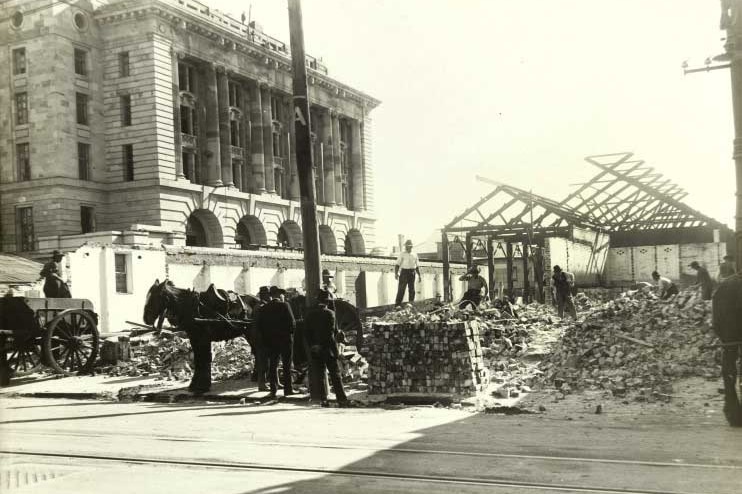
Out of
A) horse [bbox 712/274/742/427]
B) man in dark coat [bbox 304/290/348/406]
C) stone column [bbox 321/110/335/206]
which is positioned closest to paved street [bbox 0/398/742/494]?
horse [bbox 712/274/742/427]

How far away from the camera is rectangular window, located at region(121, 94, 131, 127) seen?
4444cm

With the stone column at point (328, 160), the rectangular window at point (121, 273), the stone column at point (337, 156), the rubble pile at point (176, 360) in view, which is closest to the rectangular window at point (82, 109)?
the rectangular window at point (121, 273)

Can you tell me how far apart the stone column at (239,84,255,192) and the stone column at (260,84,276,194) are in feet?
4.81

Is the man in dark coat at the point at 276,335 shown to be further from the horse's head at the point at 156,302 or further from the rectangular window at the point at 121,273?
the rectangular window at the point at 121,273

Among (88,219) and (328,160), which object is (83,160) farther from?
(328,160)

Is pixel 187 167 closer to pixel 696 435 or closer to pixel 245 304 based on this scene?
pixel 245 304

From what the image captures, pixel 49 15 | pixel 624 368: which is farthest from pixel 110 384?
pixel 49 15

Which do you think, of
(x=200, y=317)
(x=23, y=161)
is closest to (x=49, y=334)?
(x=200, y=317)

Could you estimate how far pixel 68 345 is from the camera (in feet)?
53.2

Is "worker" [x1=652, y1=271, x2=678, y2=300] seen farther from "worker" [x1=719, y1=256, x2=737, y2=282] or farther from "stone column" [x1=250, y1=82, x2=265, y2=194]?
"stone column" [x1=250, y1=82, x2=265, y2=194]

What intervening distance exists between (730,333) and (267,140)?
160 ft

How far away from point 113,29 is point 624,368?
40.0 m

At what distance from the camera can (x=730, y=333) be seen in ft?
28.6

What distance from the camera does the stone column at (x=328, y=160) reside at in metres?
62.8
